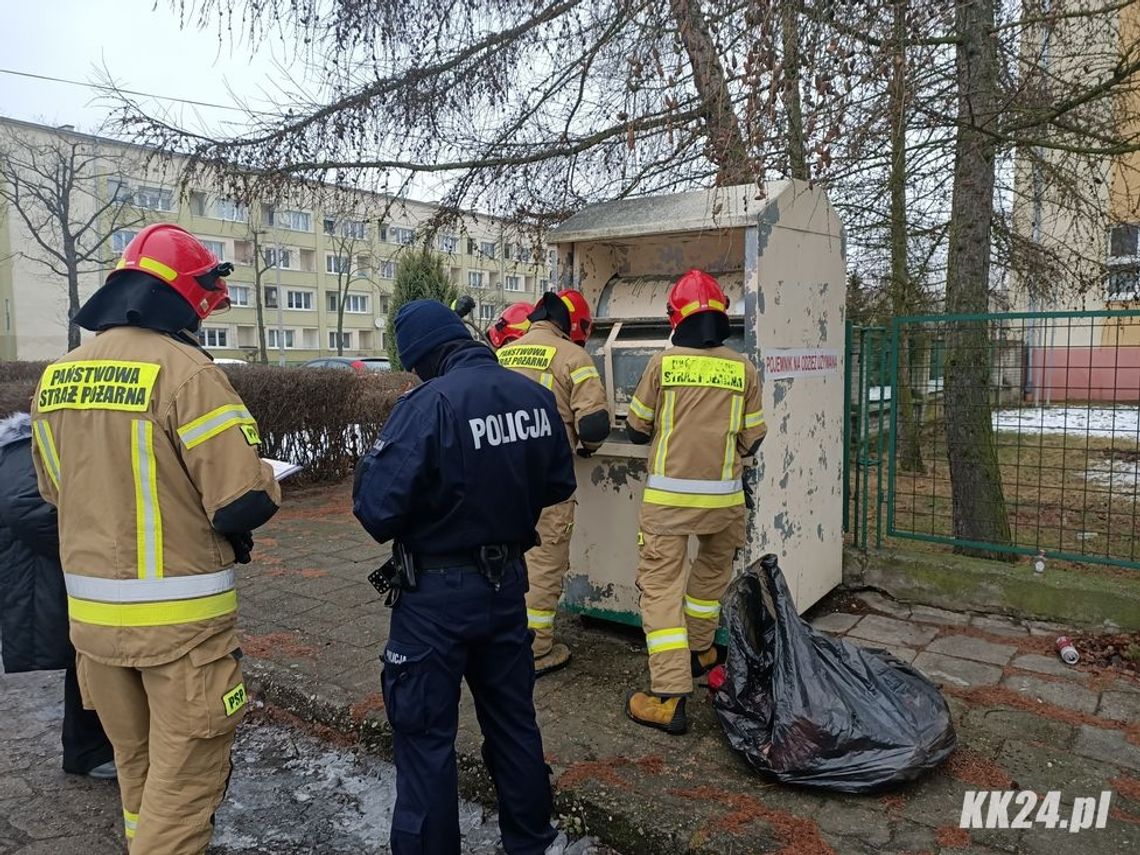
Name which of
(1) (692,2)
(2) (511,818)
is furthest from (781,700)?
(1) (692,2)

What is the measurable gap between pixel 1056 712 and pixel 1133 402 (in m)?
2.32

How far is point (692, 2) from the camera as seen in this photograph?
3.00m

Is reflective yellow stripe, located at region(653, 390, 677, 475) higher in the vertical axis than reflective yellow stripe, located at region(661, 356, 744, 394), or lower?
lower

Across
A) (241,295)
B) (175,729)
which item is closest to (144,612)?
(175,729)

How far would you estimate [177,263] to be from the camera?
2242 mm

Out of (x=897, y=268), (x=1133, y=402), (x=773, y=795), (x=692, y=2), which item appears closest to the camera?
(x=773, y=795)

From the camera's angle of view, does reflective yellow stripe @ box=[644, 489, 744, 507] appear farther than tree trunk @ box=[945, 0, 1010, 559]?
No

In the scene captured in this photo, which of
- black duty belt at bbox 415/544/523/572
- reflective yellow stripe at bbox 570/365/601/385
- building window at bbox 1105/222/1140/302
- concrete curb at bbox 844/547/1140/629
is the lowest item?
concrete curb at bbox 844/547/1140/629

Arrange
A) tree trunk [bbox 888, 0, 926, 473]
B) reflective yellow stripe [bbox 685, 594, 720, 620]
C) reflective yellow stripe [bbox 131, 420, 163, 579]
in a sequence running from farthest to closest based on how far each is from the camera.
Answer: reflective yellow stripe [bbox 685, 594, 720, 620]
tree trunk [bbox 888, 0, 926, 473]
reflective yellow stripe [bbox 131, 420, 163, 579]

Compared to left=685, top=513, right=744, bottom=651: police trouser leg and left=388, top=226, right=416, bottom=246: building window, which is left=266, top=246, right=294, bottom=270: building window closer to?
left=388, top=226, right=416, bottom=246: building window

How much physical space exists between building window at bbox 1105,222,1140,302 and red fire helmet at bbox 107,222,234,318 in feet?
18.7

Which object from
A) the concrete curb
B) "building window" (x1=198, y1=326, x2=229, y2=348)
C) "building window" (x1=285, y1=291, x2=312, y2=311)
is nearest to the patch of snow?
the concrete curb

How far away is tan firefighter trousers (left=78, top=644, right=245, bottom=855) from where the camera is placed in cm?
204

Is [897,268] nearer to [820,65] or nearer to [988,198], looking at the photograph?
[988,198]
